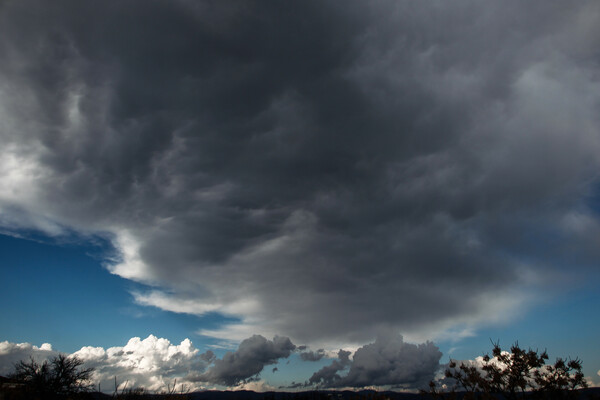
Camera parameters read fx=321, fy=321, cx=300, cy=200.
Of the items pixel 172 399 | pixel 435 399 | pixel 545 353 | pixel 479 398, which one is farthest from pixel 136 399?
pixel 545 353

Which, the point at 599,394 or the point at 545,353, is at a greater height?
the point at 545,353

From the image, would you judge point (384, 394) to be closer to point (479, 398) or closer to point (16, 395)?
point (479, 398)

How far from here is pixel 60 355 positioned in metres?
69.4

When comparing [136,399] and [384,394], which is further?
[136,399]

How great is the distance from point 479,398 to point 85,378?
76.8 metres

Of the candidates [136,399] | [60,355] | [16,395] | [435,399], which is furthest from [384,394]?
[60,355]

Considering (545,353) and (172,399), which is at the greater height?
(545,353)

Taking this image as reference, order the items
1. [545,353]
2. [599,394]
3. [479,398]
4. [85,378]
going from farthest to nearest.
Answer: [85,378], [545,353], [479,398], [599,394]

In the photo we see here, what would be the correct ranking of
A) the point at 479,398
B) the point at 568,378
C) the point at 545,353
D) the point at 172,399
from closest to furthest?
the point at 479,398 < the point at 568,378 < the point at 545,353 < the point at 172,399

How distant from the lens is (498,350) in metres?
25.2

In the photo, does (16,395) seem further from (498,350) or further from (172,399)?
(498,350)

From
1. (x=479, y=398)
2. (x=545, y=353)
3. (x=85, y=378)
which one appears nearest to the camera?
(x=479, y=398)

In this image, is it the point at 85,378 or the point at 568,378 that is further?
the point at 85,378

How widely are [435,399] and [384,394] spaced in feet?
11.9
